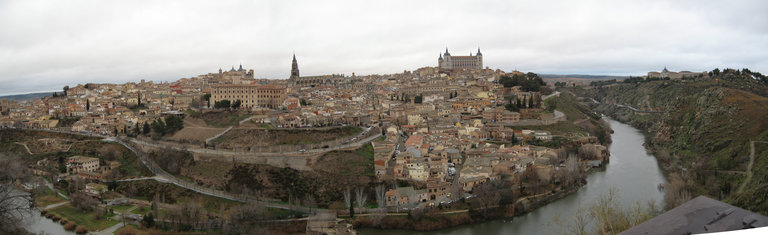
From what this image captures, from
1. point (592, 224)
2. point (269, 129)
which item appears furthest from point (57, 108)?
→ point (592, 224)

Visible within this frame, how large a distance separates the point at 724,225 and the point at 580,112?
17315 millimetres

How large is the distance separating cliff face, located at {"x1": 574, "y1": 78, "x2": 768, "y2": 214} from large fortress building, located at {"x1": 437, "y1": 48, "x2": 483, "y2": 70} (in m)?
12.1

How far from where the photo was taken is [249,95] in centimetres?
1641

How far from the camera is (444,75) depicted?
87.7 ft

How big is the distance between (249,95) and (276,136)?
4.48 m

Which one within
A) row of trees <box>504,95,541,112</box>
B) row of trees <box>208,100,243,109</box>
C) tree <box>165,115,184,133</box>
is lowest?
tree <box>165,115,184,133</box>

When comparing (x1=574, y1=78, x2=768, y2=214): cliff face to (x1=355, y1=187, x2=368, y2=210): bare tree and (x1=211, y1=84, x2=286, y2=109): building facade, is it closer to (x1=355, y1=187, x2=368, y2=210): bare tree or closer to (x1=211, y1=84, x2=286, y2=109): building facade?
(x1=355, y1=187, x2=368, y2=210): bare tree

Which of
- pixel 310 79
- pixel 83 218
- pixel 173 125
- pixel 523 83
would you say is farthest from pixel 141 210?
pixel 310 79

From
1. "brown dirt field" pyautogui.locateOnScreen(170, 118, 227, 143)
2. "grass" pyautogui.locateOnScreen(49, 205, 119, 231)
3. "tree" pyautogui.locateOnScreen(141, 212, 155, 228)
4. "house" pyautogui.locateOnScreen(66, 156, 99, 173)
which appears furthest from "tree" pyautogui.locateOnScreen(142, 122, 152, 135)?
"tree" pyautogui.locateOnScreen(141, 212, 155, 228)

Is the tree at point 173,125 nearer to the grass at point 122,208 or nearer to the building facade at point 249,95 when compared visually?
the building facade at point 249,95

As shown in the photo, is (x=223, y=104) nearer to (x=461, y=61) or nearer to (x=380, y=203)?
(x=380, y=203)

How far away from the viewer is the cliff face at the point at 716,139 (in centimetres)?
780

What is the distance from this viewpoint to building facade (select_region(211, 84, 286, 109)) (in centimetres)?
1638

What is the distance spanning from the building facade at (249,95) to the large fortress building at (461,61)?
52.9 feet
